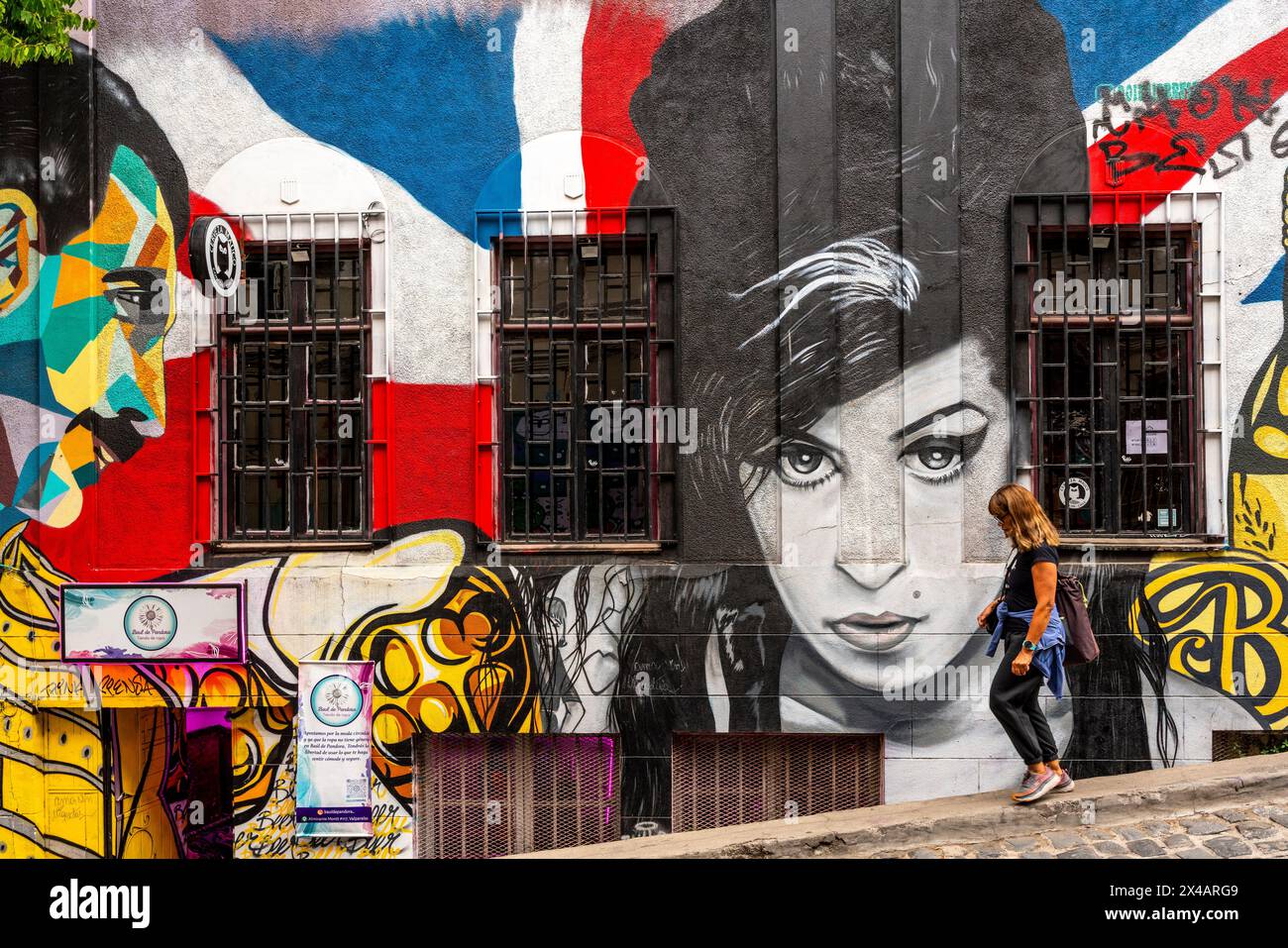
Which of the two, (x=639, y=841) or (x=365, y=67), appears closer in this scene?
(x=639, y=841)

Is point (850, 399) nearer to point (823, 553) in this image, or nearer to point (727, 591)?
point (823, 553)

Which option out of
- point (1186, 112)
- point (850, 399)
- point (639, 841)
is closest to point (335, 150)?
point (850, 399)

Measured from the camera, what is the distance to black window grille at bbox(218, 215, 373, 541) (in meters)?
7.29

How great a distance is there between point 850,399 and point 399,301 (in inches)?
124

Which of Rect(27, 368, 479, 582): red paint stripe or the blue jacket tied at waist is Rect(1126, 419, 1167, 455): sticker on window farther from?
Rect(27, 368, 479, 582): red paint stripe

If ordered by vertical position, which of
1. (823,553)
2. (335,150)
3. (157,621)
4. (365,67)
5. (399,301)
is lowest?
(157,621)

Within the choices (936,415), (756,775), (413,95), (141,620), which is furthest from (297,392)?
(936,415)

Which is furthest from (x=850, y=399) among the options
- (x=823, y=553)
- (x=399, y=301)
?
(x=399, y=301)

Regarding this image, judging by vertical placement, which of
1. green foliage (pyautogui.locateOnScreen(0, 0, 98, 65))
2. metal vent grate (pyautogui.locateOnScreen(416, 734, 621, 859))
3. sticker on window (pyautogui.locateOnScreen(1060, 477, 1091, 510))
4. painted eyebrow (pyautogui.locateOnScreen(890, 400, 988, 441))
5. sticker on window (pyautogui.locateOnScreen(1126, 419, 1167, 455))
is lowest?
metal vent grate (pyautogui.locateOnScreen(416, 734, 621, 859))

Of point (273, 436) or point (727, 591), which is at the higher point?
point (273, 436)

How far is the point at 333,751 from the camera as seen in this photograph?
712 centimetres

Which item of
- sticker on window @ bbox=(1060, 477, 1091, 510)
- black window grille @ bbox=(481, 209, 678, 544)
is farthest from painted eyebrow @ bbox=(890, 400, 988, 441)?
black window grille @ bbox=(481, 209, 678, 544)

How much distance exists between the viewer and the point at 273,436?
7348 mm

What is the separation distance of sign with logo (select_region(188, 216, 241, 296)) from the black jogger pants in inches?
219
